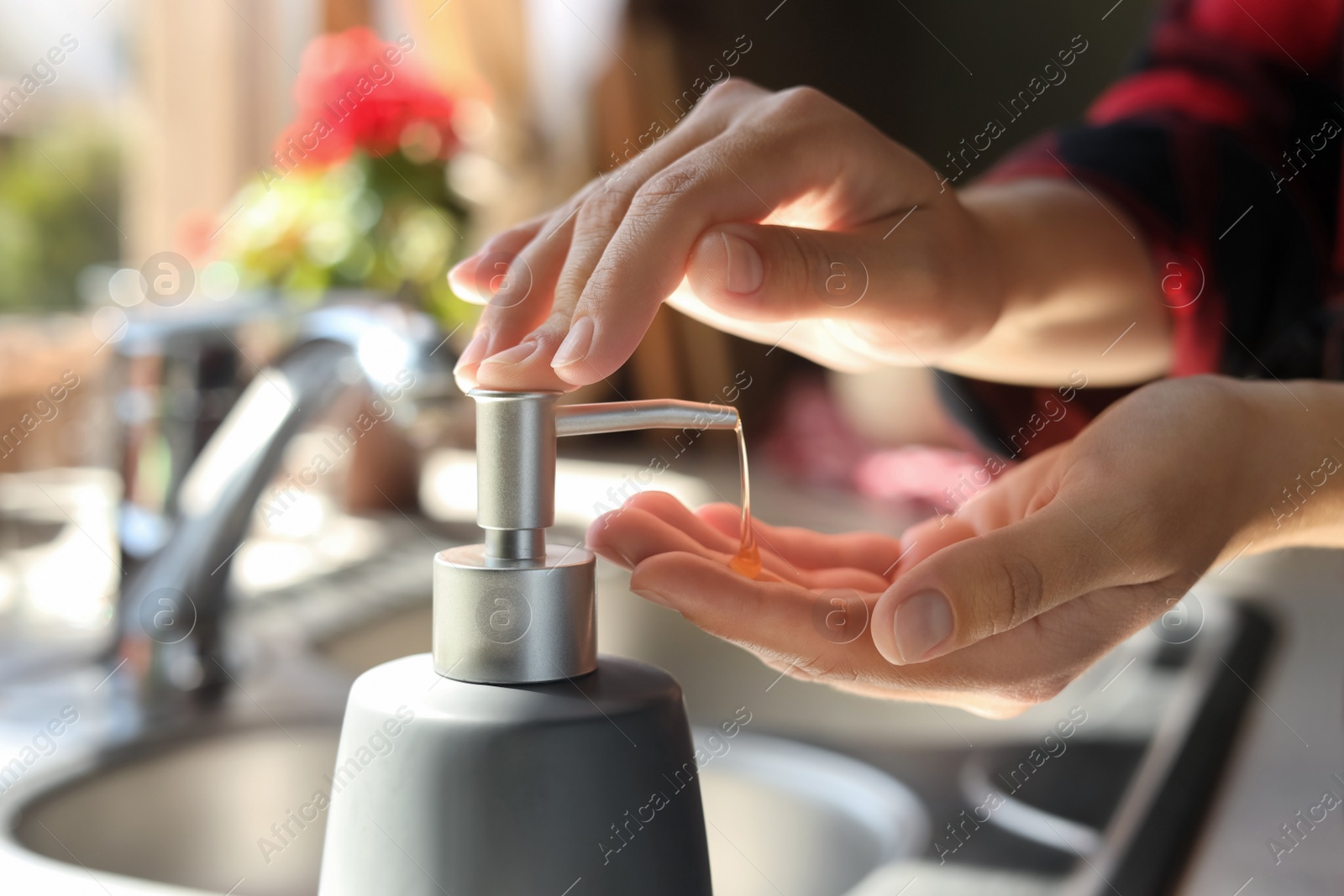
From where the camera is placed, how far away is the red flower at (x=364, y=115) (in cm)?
111

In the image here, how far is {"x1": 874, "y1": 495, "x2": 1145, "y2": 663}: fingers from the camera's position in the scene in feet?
1.15

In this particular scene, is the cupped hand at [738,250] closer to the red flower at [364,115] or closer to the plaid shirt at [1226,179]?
the plaid shirt at [1226,179]

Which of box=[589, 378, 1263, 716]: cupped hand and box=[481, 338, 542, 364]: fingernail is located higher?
box=[481, 338, 542, 364]: fingernail

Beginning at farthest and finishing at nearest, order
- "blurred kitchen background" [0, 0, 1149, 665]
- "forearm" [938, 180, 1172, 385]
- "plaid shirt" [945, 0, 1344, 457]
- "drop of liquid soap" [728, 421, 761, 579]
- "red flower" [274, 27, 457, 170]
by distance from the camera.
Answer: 1. "red flower" [274, 27, 457, 170]
2. "blurred kitchen background" [0, 0, 1149, 665]
3. "plaid shirt" [945, 0, 1344, 457]
4. "forearm" [938, 180, 1172, 385]
5. "drop of liquid soap" [728, 421, 761, 579]

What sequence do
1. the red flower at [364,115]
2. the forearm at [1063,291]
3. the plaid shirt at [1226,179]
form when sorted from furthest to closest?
the red flower at [364,115], the plaid shirt at [1226,179], the forearm at [1063,291]

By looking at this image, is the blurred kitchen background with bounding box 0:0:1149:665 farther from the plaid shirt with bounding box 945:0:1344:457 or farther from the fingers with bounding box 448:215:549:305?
the plaid shirt with bounding box 945:0:1344:457

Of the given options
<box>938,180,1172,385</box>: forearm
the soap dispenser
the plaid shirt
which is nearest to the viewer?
the soap dispenser

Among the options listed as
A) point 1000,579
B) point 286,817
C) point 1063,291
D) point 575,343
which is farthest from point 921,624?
point 286,817

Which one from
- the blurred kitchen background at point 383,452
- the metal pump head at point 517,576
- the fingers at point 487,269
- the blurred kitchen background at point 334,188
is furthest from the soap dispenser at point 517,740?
the blurred kitchen background at point 334,188

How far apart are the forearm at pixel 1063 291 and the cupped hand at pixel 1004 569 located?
0.13 metres

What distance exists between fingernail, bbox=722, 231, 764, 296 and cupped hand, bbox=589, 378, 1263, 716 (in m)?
0.09

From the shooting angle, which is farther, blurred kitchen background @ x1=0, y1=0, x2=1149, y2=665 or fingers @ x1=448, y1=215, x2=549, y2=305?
blurred kitchen background @ x1=0, y1=0, x2=1149, y2=665

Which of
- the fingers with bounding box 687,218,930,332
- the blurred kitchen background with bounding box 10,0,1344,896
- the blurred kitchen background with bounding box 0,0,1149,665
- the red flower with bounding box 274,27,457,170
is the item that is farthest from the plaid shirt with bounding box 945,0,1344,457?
the red flower with bounding box 274,27,457,170

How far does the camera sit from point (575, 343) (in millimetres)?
341
